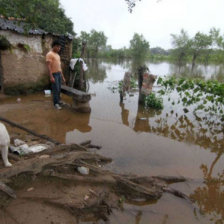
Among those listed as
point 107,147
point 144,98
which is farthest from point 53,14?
point 144,98

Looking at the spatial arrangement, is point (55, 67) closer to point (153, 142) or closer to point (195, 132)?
point (153, 142)

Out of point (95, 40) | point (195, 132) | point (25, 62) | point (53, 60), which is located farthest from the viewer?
point (95, 40)

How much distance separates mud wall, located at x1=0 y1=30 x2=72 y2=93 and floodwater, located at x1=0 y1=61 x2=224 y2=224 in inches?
32.1

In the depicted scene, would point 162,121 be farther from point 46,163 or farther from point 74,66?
point 74,66

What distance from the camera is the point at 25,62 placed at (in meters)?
8.01

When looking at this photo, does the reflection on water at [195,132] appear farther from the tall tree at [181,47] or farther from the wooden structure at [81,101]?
the tall tree at [181,47]

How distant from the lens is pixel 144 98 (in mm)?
7688

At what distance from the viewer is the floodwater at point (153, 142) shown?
2.60 meters

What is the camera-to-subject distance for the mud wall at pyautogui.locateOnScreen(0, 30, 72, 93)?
7496 mm

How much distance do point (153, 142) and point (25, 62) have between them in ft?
21.3

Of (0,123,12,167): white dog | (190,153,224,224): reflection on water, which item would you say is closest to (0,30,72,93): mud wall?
(0,123,12,167): white dog

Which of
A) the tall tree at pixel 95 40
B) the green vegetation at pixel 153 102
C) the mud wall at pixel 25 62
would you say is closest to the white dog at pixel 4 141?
the mud wall at pixel 25 62

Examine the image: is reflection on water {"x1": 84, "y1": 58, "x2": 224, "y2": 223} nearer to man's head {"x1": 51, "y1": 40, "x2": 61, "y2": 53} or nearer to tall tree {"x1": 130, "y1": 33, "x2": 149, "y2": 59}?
man's head {"x1": 51, "y1": 40, "x2": 61, "y2": 53}

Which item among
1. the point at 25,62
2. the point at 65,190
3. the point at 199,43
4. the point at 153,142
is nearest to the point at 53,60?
the point at 25,62
